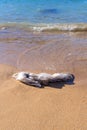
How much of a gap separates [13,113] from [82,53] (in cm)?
323

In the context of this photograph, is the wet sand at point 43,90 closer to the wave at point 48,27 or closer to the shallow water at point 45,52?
the shallow water at point 45,52

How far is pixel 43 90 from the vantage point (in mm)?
4930

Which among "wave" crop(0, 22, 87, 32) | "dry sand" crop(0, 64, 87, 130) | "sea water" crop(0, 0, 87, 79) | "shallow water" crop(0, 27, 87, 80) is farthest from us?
"wave" crop(0, 22, 87, 32)

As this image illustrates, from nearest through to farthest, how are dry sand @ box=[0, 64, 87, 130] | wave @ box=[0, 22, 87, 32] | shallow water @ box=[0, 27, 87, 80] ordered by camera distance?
dry sand @ box=[0, 64, 87, 130]
shallow water @ box=[0, 27, 87, 80]
wave @ box=[0, 22, 87, 32]

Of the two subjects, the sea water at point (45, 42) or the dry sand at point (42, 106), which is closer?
the dry sand at point (42, 106)

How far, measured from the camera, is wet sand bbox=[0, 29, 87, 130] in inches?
158

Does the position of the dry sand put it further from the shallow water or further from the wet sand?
the shallow water

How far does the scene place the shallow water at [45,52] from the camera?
601 centimetres

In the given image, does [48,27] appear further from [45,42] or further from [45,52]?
[45,52]

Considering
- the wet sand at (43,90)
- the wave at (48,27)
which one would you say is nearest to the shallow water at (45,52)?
the wet sand at (43,90)

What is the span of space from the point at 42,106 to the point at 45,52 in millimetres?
2850

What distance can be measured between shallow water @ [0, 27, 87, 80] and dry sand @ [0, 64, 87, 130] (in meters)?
0.77

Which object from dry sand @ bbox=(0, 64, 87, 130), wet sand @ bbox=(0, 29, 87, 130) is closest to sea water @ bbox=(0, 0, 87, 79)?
wet sand @ bbox=(0, 29, 87, 130)

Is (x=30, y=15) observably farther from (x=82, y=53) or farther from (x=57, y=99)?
(x=57, y=99)
